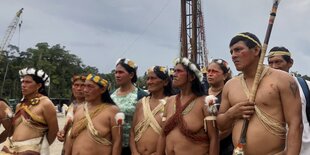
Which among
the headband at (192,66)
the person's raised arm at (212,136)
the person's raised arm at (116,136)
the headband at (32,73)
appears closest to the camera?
the person's raised arm at (212,136)

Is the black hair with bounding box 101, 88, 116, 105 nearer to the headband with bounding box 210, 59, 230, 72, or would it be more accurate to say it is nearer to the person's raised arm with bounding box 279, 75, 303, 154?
the headband with bounding box 210, 59, 230, 72

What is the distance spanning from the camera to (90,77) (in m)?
5.80

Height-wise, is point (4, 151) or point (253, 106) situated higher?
point (253, 106)

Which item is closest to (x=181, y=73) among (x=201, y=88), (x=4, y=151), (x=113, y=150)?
(x=201, y=88)

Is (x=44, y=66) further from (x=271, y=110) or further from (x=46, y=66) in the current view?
(x=271, y=110)

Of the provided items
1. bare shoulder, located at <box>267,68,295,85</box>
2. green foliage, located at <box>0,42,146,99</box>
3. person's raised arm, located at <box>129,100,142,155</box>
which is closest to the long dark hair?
Answer: person's raised arm, located at <box>129,100,142,155</box>

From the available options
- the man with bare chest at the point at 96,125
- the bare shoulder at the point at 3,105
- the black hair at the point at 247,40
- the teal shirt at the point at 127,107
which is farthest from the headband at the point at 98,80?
the black hair at the point at 247,40

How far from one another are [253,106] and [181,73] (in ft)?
4.56

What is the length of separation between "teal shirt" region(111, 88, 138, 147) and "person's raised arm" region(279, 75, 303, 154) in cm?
271

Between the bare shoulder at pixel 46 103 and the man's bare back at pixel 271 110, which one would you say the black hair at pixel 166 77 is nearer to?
the bare shoulder at pixel 46 103

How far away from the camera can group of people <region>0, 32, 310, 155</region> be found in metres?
3.86

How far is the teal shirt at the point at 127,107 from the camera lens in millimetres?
6039

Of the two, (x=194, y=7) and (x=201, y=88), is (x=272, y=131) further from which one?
(x=194, y=7)

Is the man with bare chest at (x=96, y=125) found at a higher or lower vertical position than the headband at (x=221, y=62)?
lower
